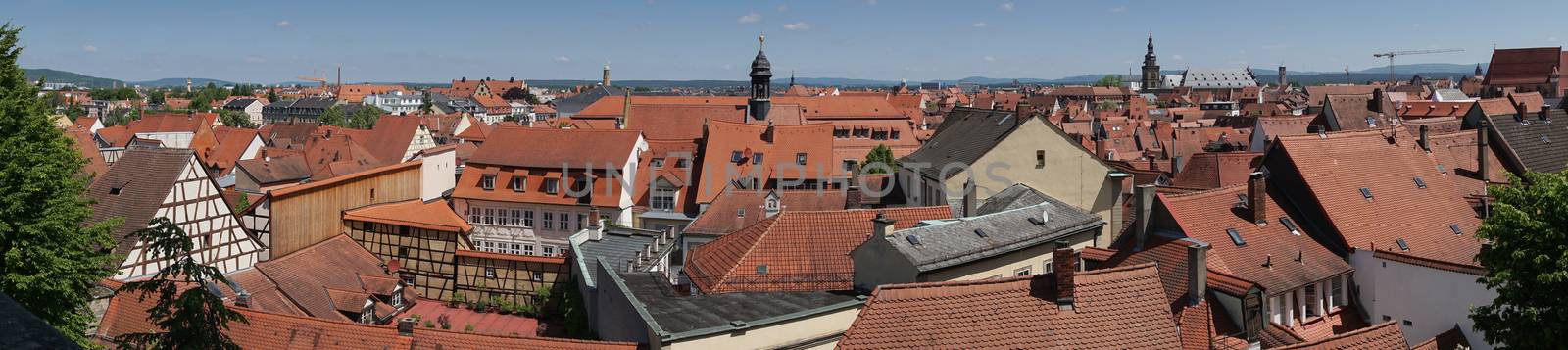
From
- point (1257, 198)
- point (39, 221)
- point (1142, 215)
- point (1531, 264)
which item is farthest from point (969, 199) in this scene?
point (39, 221)

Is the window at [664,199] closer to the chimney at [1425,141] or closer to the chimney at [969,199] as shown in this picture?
the chimney at [969,199]

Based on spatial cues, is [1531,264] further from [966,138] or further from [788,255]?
[966,138]

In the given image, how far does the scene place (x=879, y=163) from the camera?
51375 mm

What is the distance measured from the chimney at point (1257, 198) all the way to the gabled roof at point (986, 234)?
3951 millimetres

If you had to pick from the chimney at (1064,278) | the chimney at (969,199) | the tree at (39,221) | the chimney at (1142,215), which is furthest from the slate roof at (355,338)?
the chimney at (969,199)

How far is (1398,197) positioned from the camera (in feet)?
90.7

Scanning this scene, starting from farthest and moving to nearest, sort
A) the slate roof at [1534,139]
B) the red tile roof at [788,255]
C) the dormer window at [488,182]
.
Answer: the dormer window at [488,182] → the slate roof at [1534,139] → the red tile roof at [788,255]

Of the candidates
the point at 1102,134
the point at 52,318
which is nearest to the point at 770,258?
the point at 52,318

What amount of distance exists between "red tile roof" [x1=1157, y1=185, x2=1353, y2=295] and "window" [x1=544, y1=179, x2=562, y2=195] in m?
28.3

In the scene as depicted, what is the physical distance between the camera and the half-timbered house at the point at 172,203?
2983 centimetres

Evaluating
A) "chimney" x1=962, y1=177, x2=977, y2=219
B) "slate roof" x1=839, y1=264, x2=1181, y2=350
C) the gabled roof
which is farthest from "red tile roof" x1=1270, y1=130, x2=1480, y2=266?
"slate roof" x1=839, y1=264, x2=1181, y2=350

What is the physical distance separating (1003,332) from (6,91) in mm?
20651

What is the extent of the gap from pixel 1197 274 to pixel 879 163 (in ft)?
102

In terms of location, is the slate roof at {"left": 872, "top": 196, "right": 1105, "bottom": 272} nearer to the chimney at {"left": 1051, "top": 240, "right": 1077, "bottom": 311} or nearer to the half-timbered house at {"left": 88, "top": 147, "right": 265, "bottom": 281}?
the chimney at {"left": 1051, "top": 240, "right": 1077, "bottom": 311}
